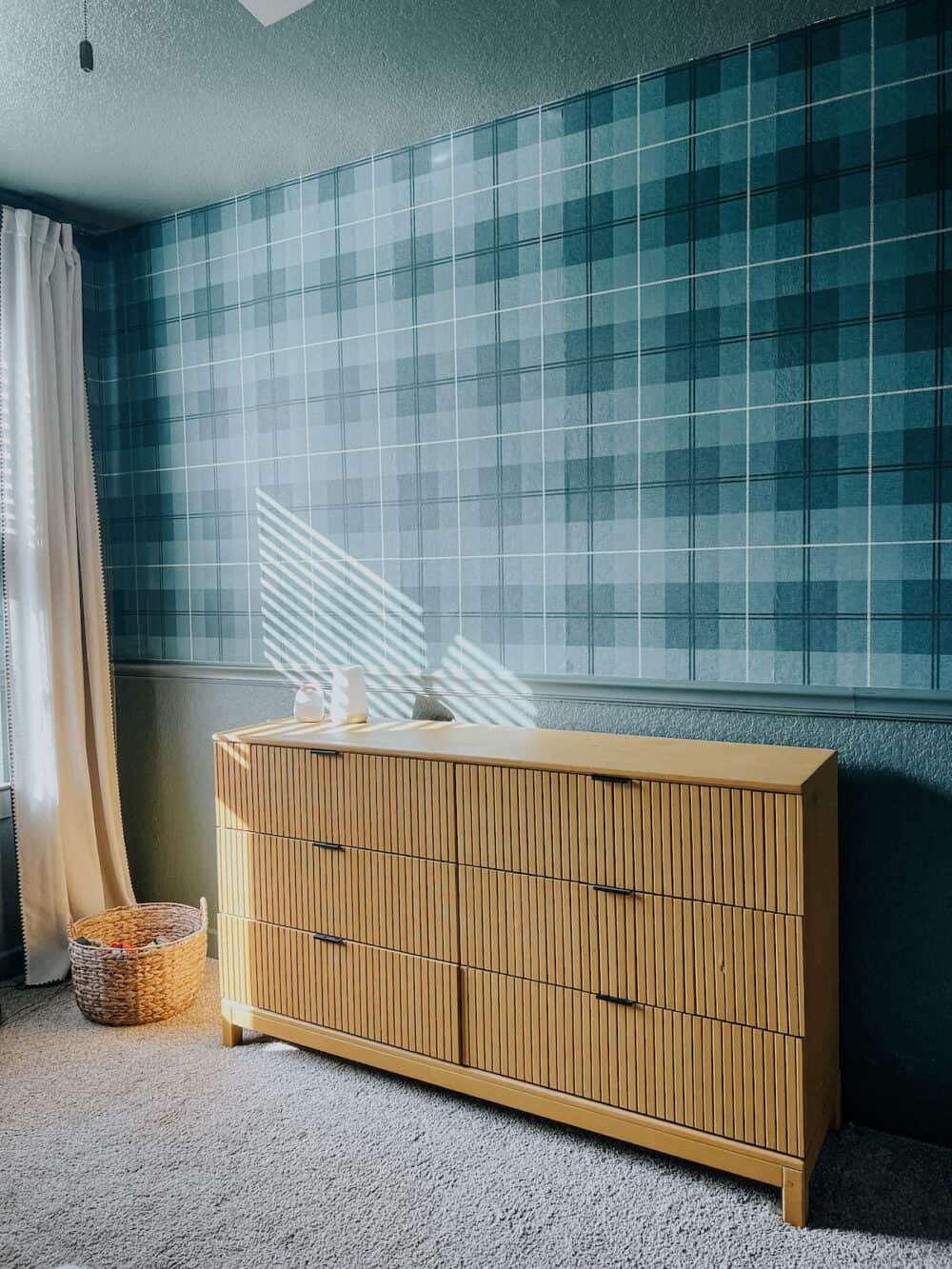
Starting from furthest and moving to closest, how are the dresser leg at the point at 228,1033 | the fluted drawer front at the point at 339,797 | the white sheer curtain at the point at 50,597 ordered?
1. the white sheer curtain at the point at 50,597
2. the dresser leg at the point at 228,1033
3. the fluted drawer front at the point at 339,797

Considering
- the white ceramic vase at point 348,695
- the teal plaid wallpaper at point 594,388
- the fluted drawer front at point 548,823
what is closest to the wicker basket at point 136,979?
the white ceramic vase at point 348,695

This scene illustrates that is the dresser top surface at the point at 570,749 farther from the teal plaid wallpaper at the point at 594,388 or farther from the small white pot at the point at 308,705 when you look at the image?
the teal plaid wallpaper at the point at 594,388

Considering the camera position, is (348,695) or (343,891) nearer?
(343,891)

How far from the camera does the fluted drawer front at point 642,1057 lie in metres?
1.78

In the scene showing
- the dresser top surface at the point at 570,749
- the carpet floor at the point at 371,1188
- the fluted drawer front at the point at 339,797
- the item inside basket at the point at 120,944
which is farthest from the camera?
the item inside basket at the point at 120,944

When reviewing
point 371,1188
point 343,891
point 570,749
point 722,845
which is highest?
point 570,749

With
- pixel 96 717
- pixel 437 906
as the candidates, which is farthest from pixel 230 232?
pixel 437 906

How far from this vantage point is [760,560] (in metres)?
2.16

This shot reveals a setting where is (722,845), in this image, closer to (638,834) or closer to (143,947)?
(638,834)

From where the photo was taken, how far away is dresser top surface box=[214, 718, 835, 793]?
6.00 ft

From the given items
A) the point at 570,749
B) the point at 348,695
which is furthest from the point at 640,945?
the point at 348,695

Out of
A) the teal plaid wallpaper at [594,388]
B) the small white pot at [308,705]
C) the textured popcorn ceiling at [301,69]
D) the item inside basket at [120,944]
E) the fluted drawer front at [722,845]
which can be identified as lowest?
the item inside basket at [120,944]

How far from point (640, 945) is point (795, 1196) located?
1.72 ft

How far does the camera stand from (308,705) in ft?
8.57
